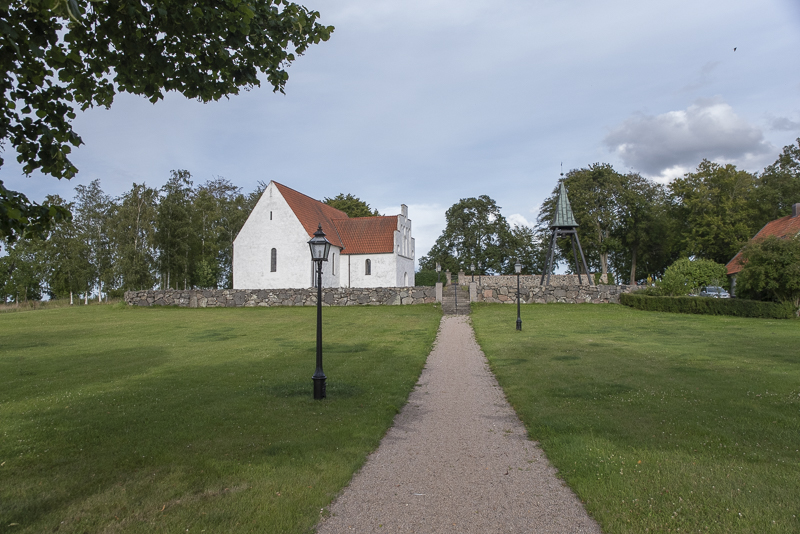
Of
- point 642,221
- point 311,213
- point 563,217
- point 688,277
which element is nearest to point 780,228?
point 688,277

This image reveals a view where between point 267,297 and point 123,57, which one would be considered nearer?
point 123,57

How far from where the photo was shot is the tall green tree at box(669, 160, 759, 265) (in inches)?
1706

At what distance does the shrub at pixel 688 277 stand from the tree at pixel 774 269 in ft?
10.0

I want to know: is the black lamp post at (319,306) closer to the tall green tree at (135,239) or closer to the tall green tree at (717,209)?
the tall green tree at (135,239)

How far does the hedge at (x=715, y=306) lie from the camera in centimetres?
2272

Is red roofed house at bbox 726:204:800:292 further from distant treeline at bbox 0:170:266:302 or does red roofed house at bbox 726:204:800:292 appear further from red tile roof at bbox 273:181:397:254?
distant treeline at bbox 0:170:266:302

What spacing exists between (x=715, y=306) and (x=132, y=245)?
133 ft

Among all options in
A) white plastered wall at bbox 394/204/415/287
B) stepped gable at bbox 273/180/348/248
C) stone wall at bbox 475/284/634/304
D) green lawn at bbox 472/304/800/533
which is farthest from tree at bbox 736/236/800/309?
stepped gable at bbox 273/180/348/248

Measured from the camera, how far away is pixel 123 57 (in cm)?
508

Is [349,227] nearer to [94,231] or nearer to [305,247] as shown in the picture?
[305,247]

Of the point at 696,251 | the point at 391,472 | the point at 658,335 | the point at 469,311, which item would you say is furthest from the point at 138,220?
the point at 696,251

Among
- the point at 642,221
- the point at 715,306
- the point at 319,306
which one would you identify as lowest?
the point at 715,306

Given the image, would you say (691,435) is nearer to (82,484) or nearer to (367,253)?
(82,484)

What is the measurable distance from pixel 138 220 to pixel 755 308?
141 feet
